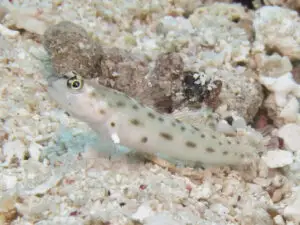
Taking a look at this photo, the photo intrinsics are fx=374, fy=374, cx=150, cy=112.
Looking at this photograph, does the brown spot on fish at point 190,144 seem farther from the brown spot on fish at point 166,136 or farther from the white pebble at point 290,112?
the white pebble at point 290,112

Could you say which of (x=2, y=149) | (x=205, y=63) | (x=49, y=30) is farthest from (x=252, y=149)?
(x=49, y=30)

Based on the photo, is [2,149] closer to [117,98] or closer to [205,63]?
[117,98]

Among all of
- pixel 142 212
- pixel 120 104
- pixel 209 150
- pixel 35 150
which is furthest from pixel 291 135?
pixel 35 150

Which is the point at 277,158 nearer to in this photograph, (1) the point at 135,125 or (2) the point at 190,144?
(2) the point at 190,144

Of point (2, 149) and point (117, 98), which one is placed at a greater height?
point (117, 98)

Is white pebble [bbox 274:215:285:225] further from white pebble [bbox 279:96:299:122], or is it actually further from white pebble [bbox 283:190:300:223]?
white pebble [bbox 279:96:299:122]

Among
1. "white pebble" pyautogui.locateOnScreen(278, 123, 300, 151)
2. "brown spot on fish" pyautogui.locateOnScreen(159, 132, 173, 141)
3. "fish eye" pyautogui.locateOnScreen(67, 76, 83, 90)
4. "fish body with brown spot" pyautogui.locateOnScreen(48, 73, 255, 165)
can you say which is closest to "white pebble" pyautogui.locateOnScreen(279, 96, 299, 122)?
"white pebble" pyautogui.locateOnScreen(278, 123, 300, 151)
